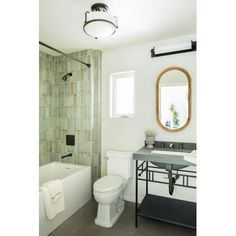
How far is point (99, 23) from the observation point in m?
1.66

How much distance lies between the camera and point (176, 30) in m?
2.24

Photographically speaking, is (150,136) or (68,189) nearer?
(68,189)

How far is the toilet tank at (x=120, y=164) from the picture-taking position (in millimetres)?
2453

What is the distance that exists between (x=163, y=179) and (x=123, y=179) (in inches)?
23.3

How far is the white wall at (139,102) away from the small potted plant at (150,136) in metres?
0.07

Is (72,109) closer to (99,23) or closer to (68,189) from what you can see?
(68,189)

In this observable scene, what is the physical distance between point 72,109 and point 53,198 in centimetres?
156

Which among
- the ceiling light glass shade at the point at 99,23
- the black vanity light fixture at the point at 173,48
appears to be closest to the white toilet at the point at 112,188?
the black vanity light fixture at the point at 173,48

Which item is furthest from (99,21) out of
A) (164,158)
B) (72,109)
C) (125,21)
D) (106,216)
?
(106,216)

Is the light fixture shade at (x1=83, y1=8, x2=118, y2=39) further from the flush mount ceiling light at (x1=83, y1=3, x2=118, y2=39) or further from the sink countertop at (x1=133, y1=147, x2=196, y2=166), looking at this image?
the sink countertop at (x1=133, y1=147, x2=196, y2=166)

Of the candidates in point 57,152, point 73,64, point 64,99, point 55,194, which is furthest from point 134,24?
point 57,152

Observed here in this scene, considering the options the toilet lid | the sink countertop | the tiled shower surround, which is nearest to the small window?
the tiled shower surround
